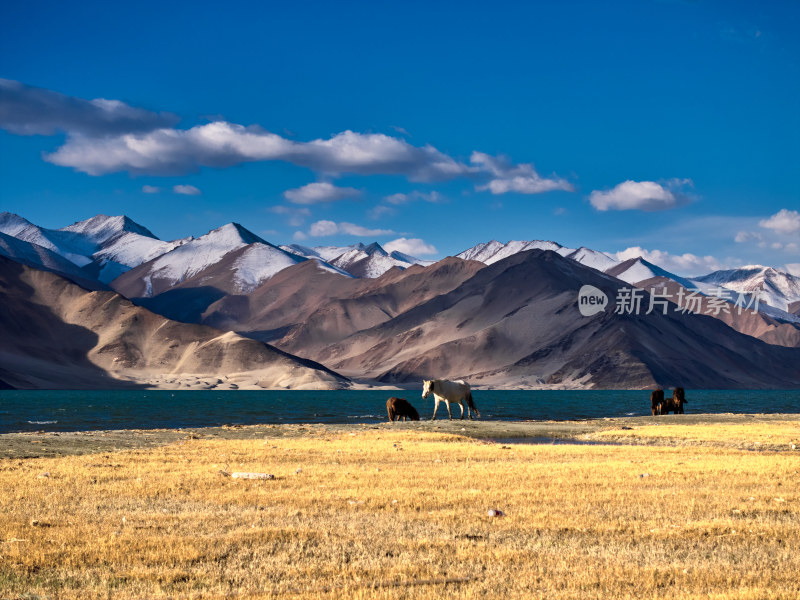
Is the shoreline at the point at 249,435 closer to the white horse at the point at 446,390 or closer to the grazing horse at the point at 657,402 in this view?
the white horse at the point at 446,390

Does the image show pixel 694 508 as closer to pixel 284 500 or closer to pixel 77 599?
pixel 284 500

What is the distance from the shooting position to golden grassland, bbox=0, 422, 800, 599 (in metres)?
12.5

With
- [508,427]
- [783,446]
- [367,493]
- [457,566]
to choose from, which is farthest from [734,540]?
[508,427]

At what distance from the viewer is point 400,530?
1656 cm

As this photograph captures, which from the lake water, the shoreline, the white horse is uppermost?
the white horse

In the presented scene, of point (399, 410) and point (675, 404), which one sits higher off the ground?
point (675, 404)

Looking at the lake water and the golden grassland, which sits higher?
the golden grassland

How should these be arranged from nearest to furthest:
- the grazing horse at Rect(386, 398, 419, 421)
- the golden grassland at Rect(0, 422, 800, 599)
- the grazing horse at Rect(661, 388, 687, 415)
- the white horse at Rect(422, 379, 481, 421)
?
the golden grassland at Rect(0, 422, 800, 599)
the white horse at Rect(422, 379, 481, 421)
the grazing horse at Rect(386, 398, 419, 421)
the grazing horse at Rect(661, 388, 687, 415)

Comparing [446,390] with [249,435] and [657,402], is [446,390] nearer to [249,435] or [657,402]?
[249,435]

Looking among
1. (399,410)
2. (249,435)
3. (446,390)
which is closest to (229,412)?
(399,410)

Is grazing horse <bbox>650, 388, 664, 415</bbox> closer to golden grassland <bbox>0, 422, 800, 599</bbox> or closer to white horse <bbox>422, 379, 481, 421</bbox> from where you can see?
white horse <bbox>422, 379, 481, 421</bbox>

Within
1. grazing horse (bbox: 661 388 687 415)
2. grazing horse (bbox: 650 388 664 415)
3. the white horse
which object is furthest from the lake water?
the white horse

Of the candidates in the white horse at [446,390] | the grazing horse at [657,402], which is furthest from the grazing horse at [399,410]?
the grazing horse at [657,402]

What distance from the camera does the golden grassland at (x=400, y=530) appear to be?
41.1 ft
